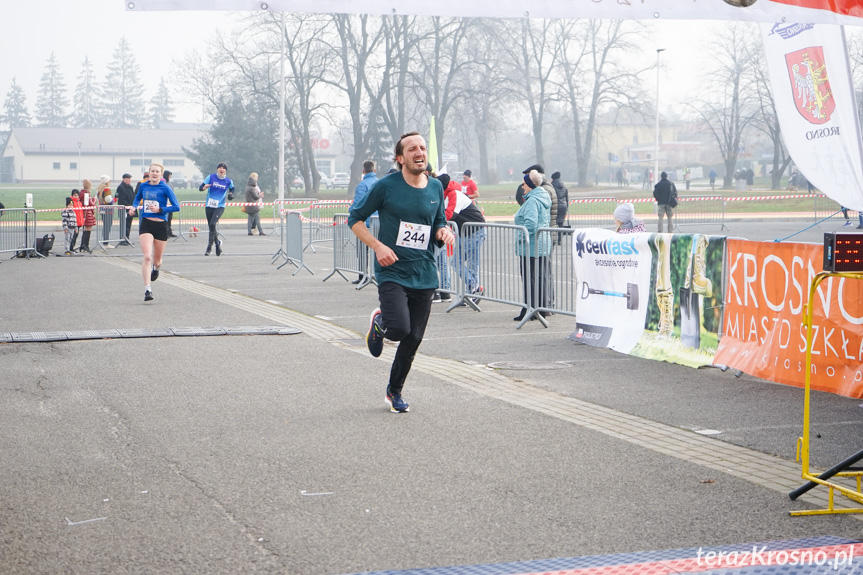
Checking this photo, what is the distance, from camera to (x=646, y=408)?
7770mm

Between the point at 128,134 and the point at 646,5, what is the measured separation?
135 metres

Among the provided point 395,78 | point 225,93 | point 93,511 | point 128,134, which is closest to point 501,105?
point 395,78

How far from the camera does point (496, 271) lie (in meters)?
13.8

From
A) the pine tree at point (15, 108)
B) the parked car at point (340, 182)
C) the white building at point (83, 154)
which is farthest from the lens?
the pine tree at point (15, 108)

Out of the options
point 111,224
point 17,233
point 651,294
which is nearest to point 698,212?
point 111,224

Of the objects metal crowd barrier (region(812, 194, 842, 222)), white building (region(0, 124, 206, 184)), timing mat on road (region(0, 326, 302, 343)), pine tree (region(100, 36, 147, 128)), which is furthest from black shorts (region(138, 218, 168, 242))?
pine tree (region(100, 36, 147, 128))

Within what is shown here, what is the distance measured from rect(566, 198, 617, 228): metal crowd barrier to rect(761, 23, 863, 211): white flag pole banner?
2671cm

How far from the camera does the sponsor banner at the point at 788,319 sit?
800cm

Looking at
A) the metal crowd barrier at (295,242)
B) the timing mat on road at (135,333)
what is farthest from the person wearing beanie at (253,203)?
the timing mat on road at (135,333)

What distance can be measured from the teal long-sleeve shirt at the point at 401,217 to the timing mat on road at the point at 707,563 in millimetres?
3366

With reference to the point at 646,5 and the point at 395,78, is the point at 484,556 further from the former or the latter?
the point at 395,78

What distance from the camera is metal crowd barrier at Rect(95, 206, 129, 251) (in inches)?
1083

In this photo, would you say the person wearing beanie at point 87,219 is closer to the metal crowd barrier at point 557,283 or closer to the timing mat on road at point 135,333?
the timing mat on road at point 135,333

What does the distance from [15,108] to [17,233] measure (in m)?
153
